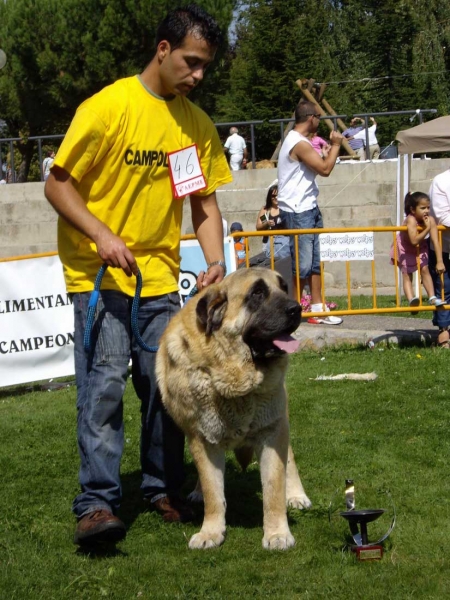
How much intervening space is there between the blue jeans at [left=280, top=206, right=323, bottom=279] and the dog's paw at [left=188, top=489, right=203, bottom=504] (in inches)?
214

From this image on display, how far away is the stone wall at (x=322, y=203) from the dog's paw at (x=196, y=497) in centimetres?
1386

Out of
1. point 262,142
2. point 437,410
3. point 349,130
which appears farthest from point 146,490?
point 262,142

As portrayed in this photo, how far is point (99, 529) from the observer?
387 cm

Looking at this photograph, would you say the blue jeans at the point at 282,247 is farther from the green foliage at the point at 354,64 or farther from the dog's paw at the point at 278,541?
the green foliage at the point at 354,64

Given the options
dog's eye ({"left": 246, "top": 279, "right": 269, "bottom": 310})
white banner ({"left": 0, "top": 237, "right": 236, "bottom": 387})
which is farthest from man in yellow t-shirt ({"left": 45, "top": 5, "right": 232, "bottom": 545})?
white banner ({"left": 0, "top": 237, "right": 236, "bottom": 387})

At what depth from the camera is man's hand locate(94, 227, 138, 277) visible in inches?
150

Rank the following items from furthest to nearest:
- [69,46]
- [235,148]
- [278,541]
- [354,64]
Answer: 1. [69,46]
2. [354,64]
3. [235,148]
4. [278,541]

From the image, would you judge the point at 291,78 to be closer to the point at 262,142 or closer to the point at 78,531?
the point at 262,142

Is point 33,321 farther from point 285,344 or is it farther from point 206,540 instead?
point 285,344

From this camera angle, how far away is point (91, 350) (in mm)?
4168

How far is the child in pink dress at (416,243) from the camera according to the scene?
33.4 feet

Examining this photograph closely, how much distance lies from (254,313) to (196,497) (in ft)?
4.64

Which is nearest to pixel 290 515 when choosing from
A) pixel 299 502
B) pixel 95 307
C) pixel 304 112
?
pixel 299 502

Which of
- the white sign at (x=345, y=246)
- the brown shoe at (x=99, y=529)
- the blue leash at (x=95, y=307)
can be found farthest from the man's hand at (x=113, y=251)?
the white sign at (x=345, y=246)
